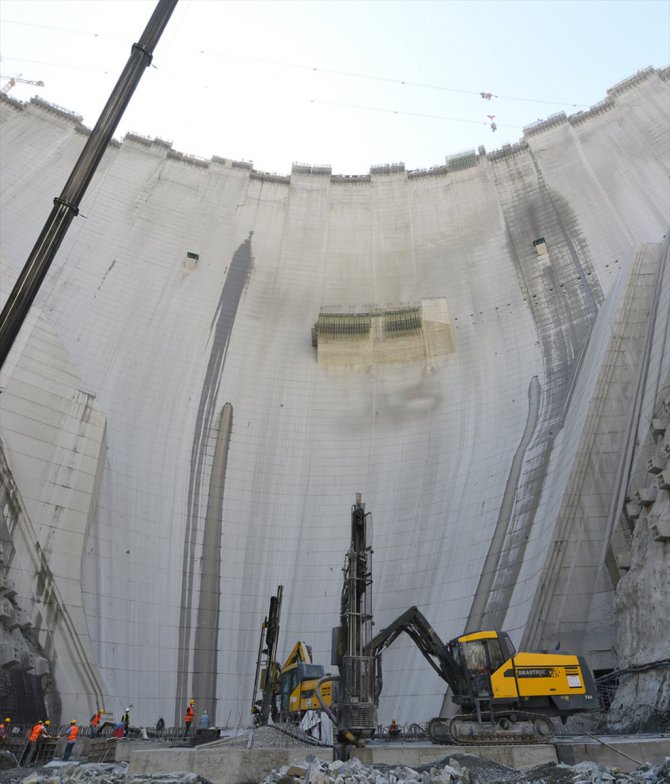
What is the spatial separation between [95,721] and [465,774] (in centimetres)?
876

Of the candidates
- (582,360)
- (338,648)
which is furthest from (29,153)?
(338,648)

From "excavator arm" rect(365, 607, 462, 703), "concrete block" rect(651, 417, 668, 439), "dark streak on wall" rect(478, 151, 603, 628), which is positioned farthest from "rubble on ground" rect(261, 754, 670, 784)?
"dark streak on wall" rect(478, 151, 603, 628)

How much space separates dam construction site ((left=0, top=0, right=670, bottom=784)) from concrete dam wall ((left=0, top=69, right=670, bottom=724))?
0.26 feet

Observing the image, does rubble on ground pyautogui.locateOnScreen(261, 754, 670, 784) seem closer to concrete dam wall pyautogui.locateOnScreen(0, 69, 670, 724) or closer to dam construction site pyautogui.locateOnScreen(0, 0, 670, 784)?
dam construction site pyautogui.locateOnScreen(0, 0, 670, 784)

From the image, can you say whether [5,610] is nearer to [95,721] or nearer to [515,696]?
[95,721]

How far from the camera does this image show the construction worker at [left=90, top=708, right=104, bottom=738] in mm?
10603

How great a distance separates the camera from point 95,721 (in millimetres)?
11094

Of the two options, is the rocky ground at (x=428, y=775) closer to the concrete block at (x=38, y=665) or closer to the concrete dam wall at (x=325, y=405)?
the concrete dam wall at (x=325, y=405)

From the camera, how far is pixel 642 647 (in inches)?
364

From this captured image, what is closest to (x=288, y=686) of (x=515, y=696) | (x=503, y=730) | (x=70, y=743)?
(x=70, y=743)

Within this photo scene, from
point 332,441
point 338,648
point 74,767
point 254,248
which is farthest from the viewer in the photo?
point 254,248

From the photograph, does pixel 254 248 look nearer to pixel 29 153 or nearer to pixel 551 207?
pixel 29 153

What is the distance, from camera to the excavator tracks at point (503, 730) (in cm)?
700

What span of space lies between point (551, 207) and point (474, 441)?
884 cm
